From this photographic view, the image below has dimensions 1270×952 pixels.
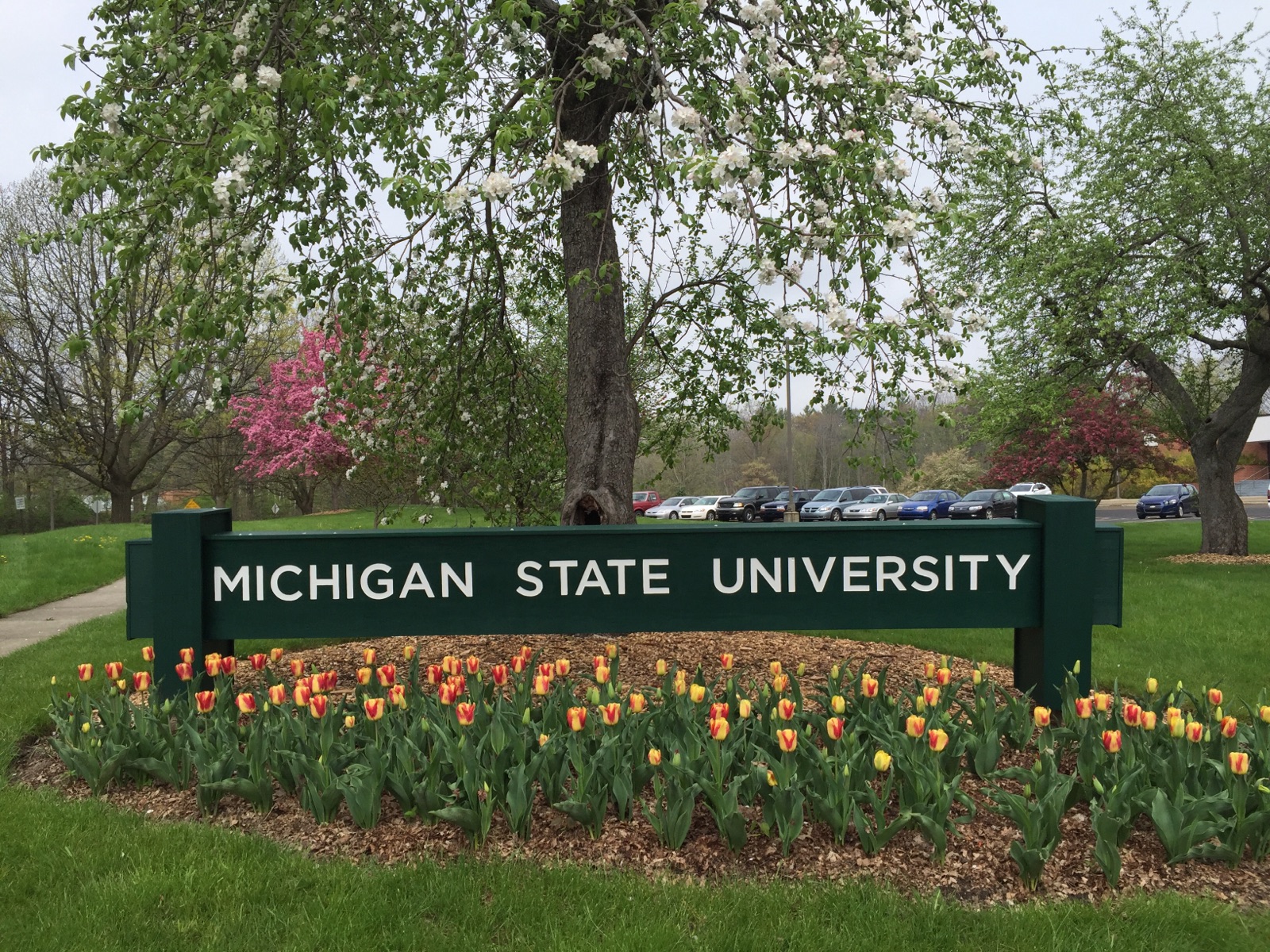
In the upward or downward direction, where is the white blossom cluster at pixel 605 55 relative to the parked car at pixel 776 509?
upward

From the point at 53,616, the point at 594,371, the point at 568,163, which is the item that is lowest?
the point at 53,616

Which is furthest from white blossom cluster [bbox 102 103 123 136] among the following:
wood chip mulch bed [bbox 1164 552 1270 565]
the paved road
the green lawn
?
the paved road

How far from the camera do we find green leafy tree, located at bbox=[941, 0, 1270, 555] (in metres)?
13.6

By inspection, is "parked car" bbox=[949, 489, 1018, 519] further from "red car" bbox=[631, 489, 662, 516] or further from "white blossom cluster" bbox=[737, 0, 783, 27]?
"white blossom cluster" bbox=[737, 0, 783, 27]

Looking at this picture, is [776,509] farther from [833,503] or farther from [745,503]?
[833,503]

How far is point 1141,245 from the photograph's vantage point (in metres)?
14.0

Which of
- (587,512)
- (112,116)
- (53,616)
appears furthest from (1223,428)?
(53,616)

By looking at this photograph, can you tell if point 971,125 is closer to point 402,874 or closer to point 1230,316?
point 402,874

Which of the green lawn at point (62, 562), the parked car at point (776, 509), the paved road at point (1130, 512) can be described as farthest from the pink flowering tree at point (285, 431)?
the paved road at point (1130, 512)

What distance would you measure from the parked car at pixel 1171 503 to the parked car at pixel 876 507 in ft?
28.8

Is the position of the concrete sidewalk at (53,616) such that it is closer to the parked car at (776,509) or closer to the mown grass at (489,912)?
the mown grass at (489,912)

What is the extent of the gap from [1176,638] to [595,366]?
18.4ft

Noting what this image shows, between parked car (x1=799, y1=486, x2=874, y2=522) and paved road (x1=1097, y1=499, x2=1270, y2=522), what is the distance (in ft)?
29.5

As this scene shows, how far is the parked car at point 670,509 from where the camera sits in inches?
1641
